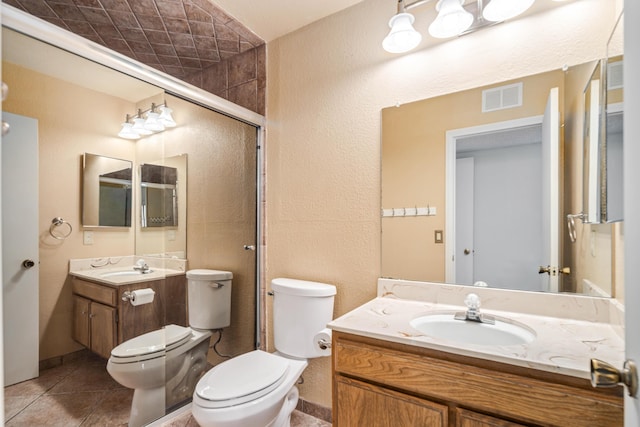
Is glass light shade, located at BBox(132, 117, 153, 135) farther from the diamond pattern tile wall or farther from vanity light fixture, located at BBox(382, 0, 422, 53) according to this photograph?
vanity light fixture, located at BBox(382, 0, 422, 53)

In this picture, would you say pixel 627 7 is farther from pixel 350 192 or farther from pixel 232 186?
pixel 232 186

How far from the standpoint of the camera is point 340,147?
6.14 ft

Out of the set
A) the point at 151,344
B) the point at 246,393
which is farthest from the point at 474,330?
the point at 151,344

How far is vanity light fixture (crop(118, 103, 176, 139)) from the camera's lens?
178cm

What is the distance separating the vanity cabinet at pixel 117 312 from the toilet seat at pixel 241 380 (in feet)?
1.85

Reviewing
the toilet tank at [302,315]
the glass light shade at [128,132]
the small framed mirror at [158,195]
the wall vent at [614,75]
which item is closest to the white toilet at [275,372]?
the toilet tank at [302,315]

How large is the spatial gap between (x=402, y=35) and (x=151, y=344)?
2.09 metres

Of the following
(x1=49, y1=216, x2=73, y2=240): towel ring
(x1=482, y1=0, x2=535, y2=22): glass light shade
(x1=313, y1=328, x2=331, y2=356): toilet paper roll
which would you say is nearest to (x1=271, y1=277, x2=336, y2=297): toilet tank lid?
(x1=313, y1=328, x2=331, y2=356): toilet paper roll

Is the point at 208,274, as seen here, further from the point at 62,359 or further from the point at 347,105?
the point at 347,105

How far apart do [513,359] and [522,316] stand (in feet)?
1.61

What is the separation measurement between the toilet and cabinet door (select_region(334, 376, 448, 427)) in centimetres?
110

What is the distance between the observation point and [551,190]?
1.31 m

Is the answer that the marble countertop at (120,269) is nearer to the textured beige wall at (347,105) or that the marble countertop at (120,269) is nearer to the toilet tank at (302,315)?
the textured beige wall at (347,105)

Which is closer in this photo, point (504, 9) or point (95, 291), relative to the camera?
point (504, 9)
